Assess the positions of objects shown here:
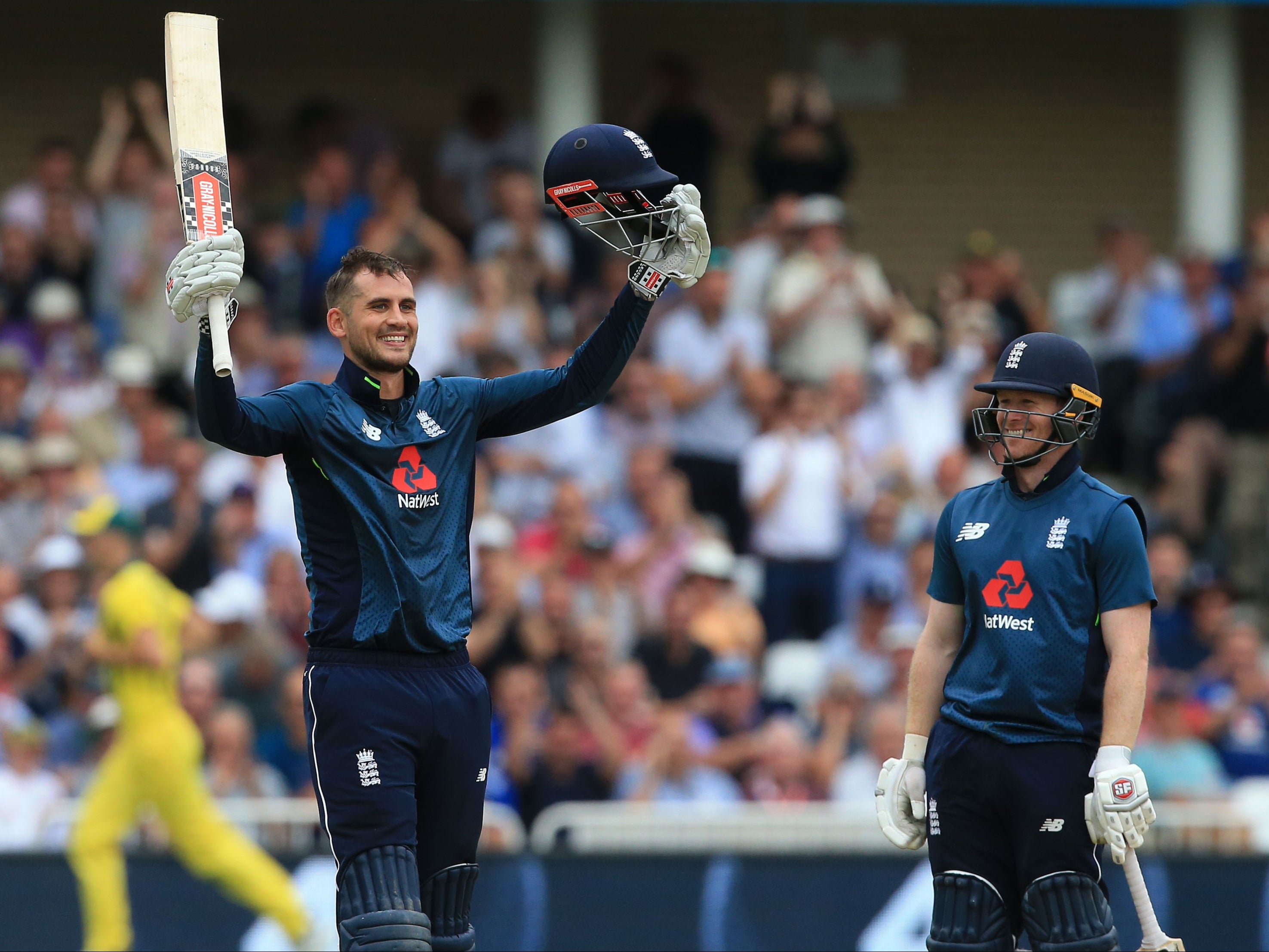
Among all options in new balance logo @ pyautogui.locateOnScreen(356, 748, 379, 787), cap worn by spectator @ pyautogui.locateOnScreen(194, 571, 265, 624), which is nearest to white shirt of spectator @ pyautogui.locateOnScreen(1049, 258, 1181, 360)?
cap worn by spectator @ pyautogui.locateOnScreen(194, 571, 265, 624)

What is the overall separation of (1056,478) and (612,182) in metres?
1.60

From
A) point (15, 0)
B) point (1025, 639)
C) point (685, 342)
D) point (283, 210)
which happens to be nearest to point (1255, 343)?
point (685, 342)

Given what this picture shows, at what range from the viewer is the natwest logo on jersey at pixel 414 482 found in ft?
18.4

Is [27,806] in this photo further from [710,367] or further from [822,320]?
[822,320]

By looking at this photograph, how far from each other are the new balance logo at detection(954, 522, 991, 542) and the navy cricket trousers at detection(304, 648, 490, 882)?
1.51 m

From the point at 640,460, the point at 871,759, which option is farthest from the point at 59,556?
the point at 871,759

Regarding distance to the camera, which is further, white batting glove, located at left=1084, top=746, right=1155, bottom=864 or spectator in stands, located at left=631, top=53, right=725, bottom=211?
spectator in stands, located at left=631, top=53, right=725, bottom=211

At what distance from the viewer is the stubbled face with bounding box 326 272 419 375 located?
5660 mm

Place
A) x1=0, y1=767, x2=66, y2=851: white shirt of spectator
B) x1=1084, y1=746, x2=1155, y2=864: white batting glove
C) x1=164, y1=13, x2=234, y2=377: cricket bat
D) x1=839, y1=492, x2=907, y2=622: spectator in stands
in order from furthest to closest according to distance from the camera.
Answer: x1=839, y1=492, x2=907, y2=622: spectator in stands
x1=0, y1=767, x2=66, y2=851: white shirt of spectator
x1=164, y1=13, x2=234, y2=377: cricket bat
x1=1084, y1=746, x2=1155, y2=864: white batting glove

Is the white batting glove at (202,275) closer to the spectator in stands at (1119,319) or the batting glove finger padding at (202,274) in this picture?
the batting glove finger padding at (202,274)

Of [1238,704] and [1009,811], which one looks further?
[1238,704]

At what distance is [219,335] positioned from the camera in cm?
518

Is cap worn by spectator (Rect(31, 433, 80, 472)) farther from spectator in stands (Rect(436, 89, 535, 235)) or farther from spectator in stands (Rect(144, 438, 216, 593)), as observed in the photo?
spectator in stands (Rect(436, 89, 535, 235))

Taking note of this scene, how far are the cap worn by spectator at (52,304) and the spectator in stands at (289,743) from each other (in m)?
3.28
